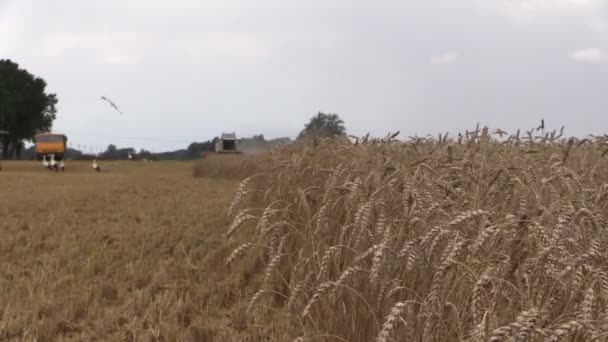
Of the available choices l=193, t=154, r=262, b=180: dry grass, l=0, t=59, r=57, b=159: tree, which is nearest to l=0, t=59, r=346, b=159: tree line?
l=0, t=59, r=57, b=159: tree

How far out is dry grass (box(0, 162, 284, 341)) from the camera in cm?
280

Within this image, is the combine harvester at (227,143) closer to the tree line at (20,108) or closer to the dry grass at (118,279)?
the tree line at (20,108)

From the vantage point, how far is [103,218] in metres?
6.53

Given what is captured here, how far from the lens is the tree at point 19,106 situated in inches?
1862

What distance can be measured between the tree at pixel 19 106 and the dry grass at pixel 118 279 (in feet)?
159

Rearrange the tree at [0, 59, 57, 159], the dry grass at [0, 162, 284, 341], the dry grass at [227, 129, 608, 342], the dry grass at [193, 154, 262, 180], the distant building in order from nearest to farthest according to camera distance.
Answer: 1. the dry grass at [227, 129, 608, 342]
2. the dry grass at [0, 162, 284, 341]
3. the dry grass at [193, 154, 262, 180]
4. the distant building
5. the tree at [0, 59, 57, 159]

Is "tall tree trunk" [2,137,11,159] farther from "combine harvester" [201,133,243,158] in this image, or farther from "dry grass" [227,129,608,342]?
"dry grass" [227,129,608,342]

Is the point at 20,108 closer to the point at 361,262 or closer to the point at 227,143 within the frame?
the point at 227,143

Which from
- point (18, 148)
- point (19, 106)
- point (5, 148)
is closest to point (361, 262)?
point (19, 106)

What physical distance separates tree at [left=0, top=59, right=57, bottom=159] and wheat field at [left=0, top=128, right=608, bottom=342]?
→ 4916cm

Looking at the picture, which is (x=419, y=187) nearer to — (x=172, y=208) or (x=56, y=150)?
(x=172, y=208)

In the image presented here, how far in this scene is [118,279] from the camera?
3758 mm

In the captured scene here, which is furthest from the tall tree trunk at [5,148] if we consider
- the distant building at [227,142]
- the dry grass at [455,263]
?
the dry grass at [455,263]

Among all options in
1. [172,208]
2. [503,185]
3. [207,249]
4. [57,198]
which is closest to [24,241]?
[207,249]
